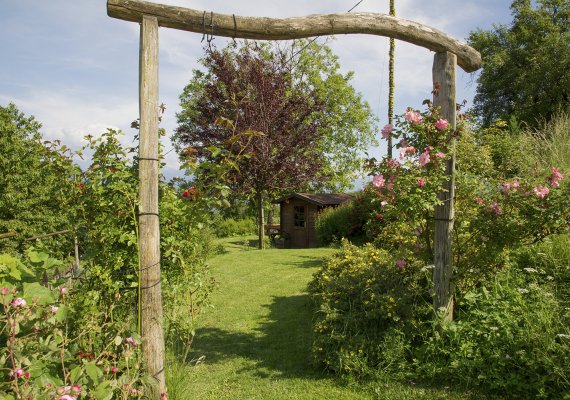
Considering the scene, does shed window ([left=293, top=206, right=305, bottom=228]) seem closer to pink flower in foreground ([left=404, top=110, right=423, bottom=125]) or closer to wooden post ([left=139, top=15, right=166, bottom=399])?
pink flower in foreground ([left=404, top=110, right=423, bottom=125])

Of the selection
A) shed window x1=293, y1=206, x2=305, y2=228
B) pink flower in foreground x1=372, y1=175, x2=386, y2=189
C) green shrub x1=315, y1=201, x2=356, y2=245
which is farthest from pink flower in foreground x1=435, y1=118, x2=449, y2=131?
shed window x1=293, y1=206, x2=305, y2=228

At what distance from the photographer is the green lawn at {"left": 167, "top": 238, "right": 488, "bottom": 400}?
12.5ft

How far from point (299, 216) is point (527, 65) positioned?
17468 mm

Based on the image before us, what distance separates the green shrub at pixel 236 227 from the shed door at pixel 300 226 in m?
7.82

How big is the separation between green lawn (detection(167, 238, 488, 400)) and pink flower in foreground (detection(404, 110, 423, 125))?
2558 millimetres

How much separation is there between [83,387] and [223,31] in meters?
2.90

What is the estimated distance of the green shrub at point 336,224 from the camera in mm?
15789

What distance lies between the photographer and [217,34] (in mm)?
3646

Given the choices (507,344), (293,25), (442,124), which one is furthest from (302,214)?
(293,25)

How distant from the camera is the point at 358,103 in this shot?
28.2 m

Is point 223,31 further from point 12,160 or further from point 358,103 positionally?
point 358,103

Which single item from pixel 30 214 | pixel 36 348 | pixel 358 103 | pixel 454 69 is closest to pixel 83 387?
pixel 36 348

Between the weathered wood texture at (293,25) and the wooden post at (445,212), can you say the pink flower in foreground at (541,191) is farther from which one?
the weathered wood texture at (293,25)

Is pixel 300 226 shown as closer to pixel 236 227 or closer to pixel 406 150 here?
pixel 236 227
